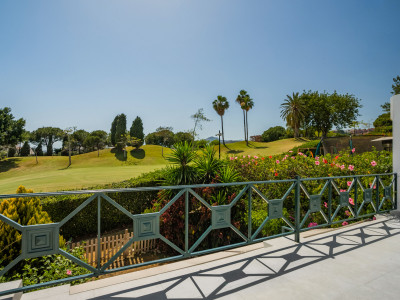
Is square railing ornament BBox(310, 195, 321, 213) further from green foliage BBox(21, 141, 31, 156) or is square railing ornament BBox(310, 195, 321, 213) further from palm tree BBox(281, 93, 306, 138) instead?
green foliage BBox(21, 141, 31, 156)

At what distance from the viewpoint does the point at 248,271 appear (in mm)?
2574

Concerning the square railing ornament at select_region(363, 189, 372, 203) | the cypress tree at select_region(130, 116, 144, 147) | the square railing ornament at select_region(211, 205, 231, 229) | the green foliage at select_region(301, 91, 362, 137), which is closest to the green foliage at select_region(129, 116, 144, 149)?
the cypress tree at select_region(130, 116, 144, 147)

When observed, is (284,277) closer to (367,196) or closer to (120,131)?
(367,196)

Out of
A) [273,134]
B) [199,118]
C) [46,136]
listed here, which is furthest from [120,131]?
[273,134]

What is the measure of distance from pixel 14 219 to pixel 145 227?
9.73ft

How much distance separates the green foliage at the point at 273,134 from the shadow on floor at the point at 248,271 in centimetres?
6186

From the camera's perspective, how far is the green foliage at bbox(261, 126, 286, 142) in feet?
207

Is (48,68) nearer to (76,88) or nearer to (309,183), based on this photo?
(76,88)

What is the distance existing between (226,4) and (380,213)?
744cm

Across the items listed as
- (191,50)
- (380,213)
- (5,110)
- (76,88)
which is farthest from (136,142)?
(380,213)

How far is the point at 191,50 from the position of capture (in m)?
12.1

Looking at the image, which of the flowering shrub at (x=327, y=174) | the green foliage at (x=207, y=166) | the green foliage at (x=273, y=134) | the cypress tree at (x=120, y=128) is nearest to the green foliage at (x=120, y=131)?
the cypress tree at (x=120, y=128)

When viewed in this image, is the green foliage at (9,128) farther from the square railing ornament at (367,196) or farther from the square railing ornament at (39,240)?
the square railing ornament at (367,196)

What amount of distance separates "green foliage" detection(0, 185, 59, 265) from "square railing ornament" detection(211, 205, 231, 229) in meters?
3.23
